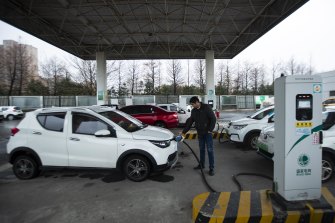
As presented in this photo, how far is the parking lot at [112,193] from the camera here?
11.8 feet

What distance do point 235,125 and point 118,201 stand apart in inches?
197

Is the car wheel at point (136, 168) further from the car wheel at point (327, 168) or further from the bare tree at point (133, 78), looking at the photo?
the bare tree at point (133, 78)

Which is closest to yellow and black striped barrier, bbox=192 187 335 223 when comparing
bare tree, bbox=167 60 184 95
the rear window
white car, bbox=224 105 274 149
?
the rear window

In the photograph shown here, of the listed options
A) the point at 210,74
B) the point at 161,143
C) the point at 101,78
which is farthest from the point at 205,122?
the point at 101,78

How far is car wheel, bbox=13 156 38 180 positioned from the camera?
17.3 feet

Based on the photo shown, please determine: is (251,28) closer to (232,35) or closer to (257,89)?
(232,35)

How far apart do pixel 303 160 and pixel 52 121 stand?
16.6 feet

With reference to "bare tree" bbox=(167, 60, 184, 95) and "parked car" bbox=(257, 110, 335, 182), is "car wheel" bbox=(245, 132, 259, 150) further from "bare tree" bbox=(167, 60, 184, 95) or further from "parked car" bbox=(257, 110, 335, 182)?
"bare tree" bbox=(167, 60, 184, 95)

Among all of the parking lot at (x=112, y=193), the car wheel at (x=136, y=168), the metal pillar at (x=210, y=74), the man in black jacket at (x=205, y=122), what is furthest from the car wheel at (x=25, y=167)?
the metal pillar at (x=210, y=74)

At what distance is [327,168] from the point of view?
4.61 m

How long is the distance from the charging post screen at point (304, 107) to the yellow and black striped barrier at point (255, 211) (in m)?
1.21

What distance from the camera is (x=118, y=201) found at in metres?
4.07

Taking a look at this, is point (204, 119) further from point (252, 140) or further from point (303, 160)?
point (252, 140)

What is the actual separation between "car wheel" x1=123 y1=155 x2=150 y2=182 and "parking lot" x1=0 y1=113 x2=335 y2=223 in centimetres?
17
